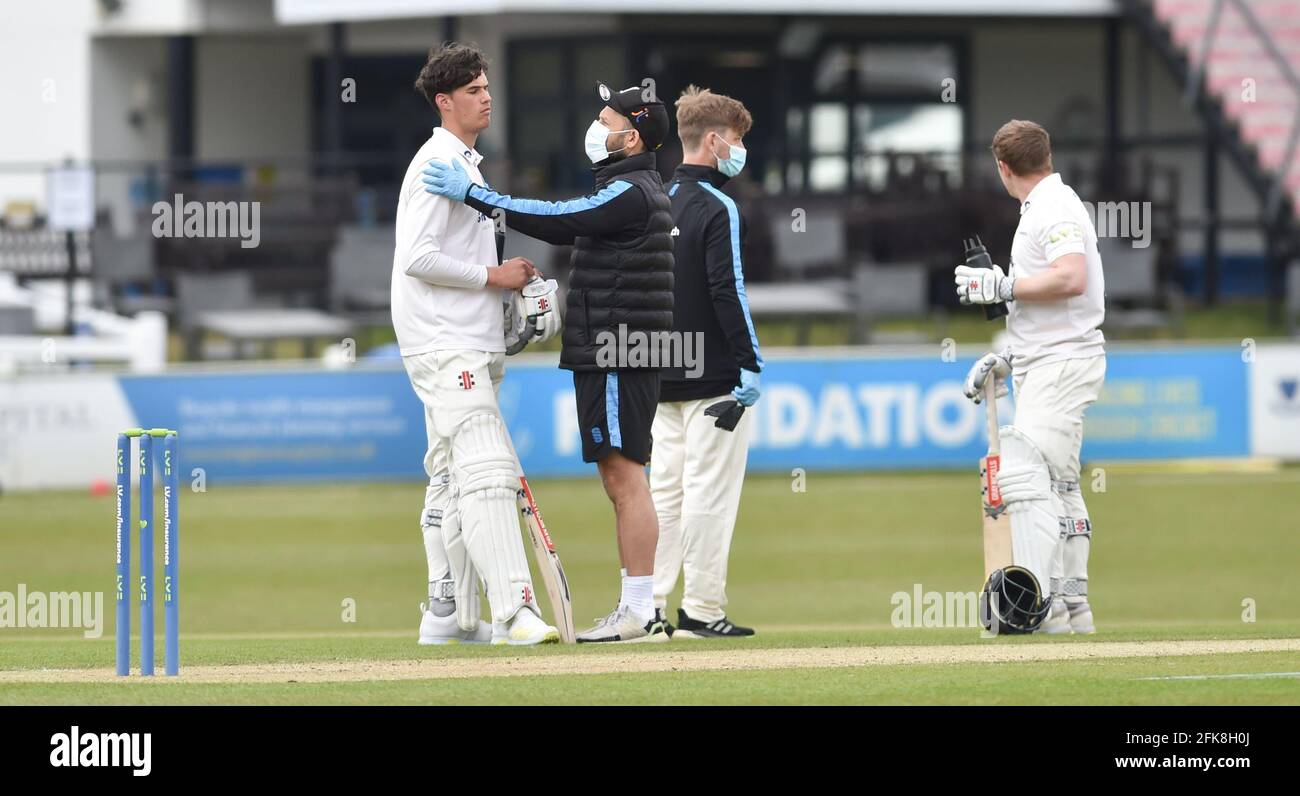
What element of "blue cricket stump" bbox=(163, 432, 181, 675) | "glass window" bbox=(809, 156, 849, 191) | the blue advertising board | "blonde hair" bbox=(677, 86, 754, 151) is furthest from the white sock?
"glass window" bbox=(809, 156, 849, 191)

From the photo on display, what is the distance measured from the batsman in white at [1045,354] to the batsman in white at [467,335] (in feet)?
6.52

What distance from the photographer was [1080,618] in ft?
31.2

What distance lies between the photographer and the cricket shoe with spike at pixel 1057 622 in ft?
30.8

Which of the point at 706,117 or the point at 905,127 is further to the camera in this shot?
the point at 905,127

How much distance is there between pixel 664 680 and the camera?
7566 mm

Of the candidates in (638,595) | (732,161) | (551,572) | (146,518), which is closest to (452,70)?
(732,161)

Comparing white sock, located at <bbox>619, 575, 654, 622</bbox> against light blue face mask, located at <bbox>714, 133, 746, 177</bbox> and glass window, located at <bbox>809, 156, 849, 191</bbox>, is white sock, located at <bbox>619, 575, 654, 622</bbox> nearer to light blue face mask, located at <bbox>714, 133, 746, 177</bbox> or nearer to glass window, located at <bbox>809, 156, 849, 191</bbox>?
light blue face mask, located at <bbox>714, 133, 746, 177</bbox>

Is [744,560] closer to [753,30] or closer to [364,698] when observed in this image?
[364,698]

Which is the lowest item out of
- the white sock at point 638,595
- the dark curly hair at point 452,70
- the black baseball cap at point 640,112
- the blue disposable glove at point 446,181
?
the white sock at point 638,595

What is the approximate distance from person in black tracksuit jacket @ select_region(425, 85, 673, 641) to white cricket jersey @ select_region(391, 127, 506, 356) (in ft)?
0.49

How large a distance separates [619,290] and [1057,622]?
7.81ft
